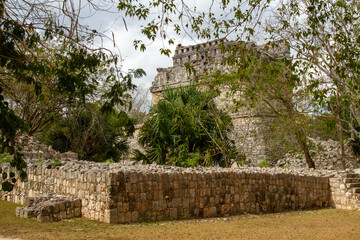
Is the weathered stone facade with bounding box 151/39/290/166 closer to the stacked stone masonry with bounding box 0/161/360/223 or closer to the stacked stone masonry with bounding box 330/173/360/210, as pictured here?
the stacked stone masonry with bounding box 330/173/360/210

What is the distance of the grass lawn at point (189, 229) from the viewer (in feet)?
19.9

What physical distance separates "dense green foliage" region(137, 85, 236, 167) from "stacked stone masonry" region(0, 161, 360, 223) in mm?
2709

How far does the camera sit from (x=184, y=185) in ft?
26.9

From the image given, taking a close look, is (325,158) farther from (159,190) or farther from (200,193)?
(159,190)

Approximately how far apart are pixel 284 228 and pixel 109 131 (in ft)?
33.1

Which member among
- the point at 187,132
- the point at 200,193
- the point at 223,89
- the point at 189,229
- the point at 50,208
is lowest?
the point at 189,229

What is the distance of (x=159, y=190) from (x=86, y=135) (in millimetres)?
8155

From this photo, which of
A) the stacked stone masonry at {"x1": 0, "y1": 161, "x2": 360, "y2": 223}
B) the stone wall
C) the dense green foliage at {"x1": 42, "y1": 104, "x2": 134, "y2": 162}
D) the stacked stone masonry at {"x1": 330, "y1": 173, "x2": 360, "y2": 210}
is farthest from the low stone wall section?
A: the dense green foliage at {"x1": 42, "y1": 104, "x2": 134, "y2": 162}

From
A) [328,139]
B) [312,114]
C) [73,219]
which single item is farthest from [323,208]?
[73,219]

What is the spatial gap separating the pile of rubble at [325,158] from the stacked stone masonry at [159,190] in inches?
224

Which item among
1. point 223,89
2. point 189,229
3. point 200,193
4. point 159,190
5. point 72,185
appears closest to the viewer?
point 189,229

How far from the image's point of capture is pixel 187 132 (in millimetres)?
13109

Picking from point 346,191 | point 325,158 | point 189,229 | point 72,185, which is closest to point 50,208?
point 72,185

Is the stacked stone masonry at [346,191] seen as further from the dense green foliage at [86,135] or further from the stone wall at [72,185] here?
the dense green foliage at [86,135]
